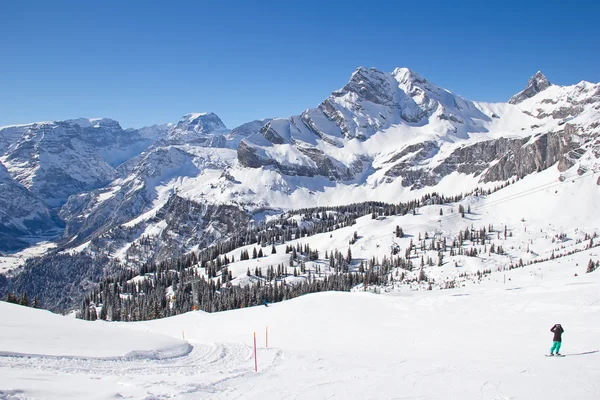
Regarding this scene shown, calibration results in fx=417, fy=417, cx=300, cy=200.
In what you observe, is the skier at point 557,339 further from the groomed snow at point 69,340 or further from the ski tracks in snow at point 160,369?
the groomed snow at point 69,340

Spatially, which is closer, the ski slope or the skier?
the ski slope

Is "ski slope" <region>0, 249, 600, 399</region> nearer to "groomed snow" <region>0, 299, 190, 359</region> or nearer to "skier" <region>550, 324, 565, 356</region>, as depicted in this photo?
"groomed snow" <region>0, 299, 190, 359</region>

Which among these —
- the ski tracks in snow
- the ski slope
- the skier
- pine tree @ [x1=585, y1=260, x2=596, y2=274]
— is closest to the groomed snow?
the ski slope

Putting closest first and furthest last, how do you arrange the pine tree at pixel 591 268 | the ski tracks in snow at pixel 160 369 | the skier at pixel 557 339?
1. the ski tracks in snow at pixel 160 369
2. the skier at pixel 557 339
3. the pine tree at pixel 591 268

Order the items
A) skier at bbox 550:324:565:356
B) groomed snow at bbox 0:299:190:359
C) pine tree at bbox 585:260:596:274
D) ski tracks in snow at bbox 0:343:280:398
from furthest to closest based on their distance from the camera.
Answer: pine tree at bbox 585:260:596:274 < skier at bbox 550:324:565:356 < groomed snow at bbox 0:299:190:359 < ski tracks in snow at bbox 0:343:280:398

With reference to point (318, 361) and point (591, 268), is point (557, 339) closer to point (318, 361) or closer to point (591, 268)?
point (318, 361)

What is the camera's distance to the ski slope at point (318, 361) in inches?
581

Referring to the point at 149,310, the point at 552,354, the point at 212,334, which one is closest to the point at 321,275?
the point at 149,310

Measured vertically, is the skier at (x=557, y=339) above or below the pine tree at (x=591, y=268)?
below

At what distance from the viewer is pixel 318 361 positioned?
2117 centimetres

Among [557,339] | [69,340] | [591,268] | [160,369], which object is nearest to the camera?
[160,369]

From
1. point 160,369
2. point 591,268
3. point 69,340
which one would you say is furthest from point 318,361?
point 591,268

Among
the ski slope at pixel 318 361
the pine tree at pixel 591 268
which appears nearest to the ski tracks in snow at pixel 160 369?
the ski slope at pixel 318 361

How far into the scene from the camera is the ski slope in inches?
581
